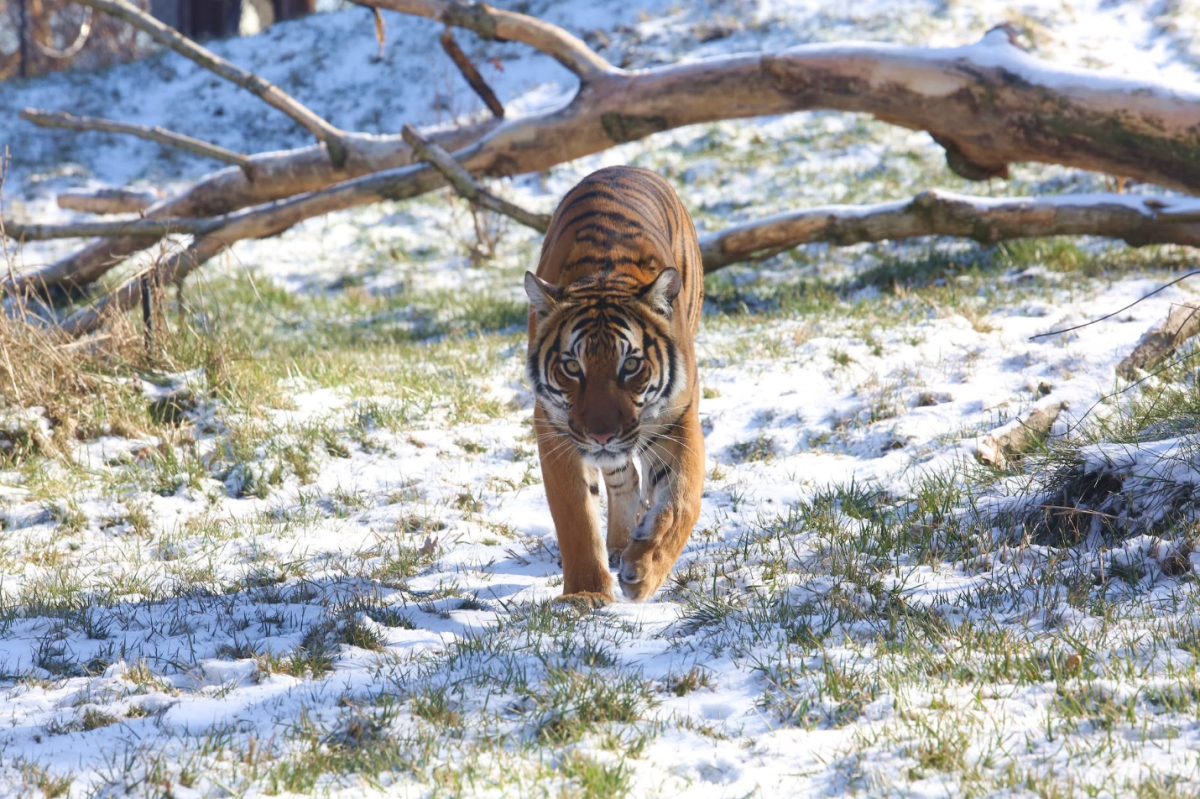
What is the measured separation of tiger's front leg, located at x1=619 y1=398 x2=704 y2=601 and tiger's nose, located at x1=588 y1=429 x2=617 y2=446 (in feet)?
1.18

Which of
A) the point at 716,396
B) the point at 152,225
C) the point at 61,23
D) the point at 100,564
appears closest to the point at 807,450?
the point at 716,396

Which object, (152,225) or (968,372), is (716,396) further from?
(152,225)

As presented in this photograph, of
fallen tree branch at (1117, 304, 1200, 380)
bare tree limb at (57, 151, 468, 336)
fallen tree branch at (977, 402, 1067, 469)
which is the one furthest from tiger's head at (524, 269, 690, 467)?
bare tree limb at (57, 151, 468, 336)

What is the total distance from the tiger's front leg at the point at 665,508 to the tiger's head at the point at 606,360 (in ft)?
0.54

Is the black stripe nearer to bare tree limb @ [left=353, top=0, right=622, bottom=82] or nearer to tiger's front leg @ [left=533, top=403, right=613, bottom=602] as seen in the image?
tiger's front leg @ [left=533, top=403, right=613, bottom=602]

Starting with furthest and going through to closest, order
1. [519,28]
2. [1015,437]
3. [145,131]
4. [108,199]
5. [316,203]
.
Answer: [108,199], [316,203], [145,131], [519,28], [1015,437]

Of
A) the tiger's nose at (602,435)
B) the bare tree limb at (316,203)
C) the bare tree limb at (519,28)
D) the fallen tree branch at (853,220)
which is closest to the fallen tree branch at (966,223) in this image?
the fallen tree branch at (853,220)

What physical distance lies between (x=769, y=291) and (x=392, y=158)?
3566mm

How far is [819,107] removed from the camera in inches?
336

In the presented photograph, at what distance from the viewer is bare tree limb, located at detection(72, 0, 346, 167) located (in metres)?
8.86

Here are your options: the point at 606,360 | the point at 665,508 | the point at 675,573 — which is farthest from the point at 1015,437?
the point at 606,360

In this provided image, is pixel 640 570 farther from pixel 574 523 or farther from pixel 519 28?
pixel 519 28

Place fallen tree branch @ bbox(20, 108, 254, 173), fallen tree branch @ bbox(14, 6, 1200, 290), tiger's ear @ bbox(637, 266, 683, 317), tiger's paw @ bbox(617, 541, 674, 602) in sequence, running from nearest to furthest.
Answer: tiger's paw @ bbox(617, 541, 674, 602)
tiger's ear @ bbox(637, 266, 683, 317)
fallen tree branch @ bbox(14, 6, 1200, 290)
fallen tree branch @ bbox(20, 108, 254, 173)

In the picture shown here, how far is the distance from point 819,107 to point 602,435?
5492 millimetres
